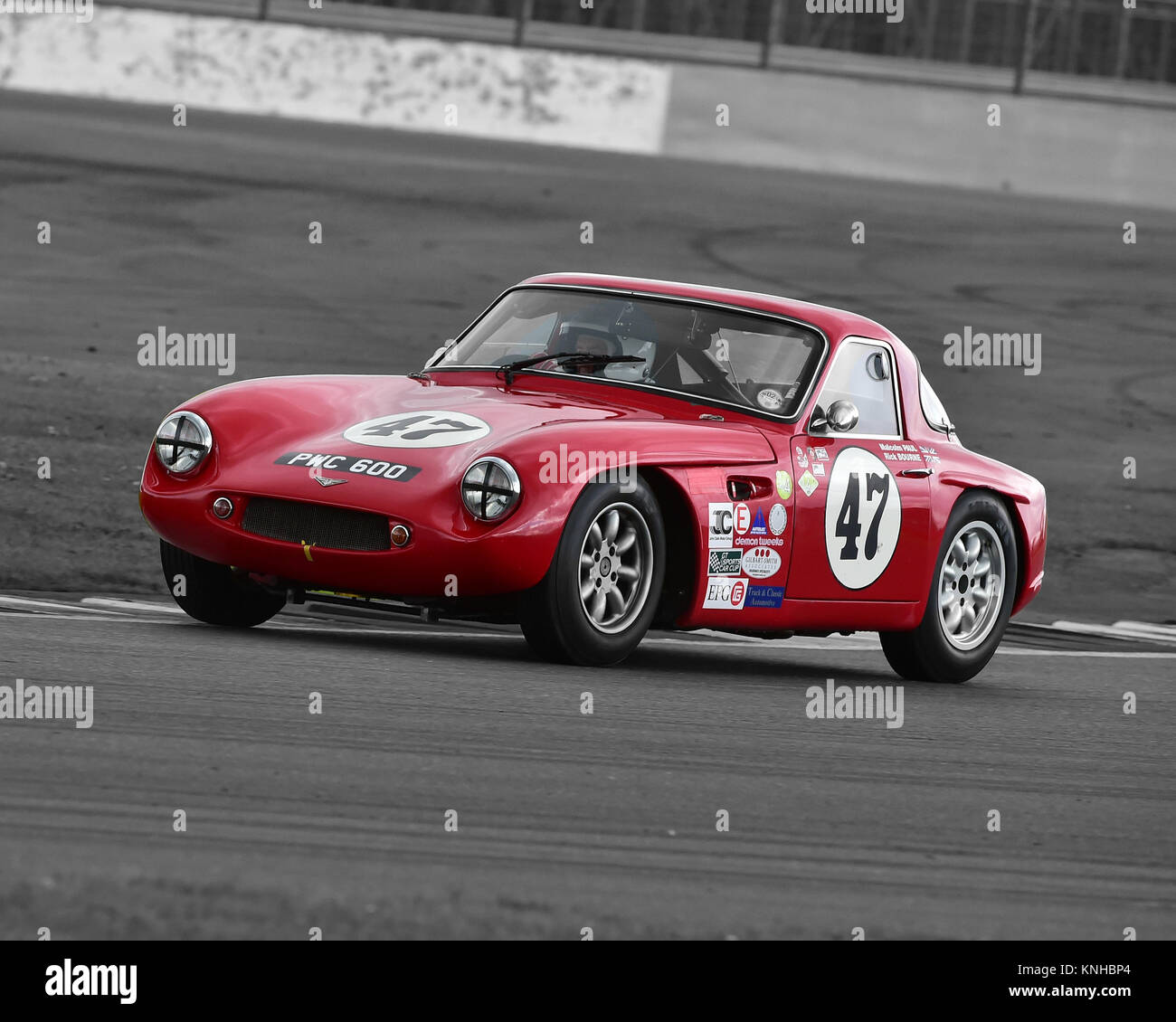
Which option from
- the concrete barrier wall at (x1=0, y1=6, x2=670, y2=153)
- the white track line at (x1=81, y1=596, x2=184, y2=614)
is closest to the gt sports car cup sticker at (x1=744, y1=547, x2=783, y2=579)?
the white track line at (x1=81, y1=596, x2=184, y2=614)

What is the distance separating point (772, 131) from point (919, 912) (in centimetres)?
1916

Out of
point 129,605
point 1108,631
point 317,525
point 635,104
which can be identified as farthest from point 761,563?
point 635,104

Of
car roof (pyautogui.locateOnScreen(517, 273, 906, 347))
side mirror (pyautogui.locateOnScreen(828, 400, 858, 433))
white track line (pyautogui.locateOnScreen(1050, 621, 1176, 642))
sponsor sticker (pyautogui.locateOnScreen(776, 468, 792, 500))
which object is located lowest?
white track line (pyautogui.locateOnScreen(1050, 621, 1176, 642))

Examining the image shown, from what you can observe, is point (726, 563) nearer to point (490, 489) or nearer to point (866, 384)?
point (490, 489)

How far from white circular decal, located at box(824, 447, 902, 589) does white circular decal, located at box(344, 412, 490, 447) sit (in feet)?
4.77

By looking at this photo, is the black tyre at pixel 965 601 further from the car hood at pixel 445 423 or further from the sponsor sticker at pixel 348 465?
the sponsor sticker at pixel 348 465

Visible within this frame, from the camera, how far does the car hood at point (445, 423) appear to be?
24.9ft

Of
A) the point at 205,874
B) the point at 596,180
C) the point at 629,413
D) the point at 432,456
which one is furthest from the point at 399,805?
the point at 596,180

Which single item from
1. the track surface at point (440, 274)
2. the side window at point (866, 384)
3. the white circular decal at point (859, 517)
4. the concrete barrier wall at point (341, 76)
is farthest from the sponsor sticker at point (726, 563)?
the concrete barrier wall at point (341, 76)

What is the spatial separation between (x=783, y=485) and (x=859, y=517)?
0.48 metres

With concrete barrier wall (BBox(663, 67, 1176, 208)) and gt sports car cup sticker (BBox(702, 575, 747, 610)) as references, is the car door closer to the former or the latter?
gt sports car cup sticker (BBox(702, 575, 747, 610))

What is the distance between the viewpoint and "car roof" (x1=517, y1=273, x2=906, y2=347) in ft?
29.2

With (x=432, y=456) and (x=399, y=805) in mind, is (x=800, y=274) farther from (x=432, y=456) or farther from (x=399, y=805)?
(x=399, y=805)
